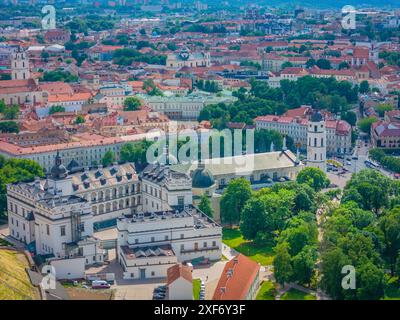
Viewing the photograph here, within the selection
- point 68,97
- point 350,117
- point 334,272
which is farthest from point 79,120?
point 334,272

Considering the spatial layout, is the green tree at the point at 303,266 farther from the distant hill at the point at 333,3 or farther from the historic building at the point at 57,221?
the distant hill at the point at 333,3

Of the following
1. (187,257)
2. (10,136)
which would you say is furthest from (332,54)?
(187,257)

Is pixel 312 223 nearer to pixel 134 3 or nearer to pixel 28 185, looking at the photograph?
pixel 28 185

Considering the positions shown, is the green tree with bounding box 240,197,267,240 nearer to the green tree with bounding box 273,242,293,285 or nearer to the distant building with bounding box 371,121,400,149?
→ the green tree with bounding box 273,242,293,285

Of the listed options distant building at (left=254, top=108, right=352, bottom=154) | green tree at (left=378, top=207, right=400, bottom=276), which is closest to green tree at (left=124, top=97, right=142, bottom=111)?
distant building at (left=254, top=108, right=352, bottom=154)

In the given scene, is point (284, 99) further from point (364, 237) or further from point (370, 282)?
point (370, 282)

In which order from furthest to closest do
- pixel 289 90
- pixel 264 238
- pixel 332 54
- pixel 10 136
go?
1. pixel 332 54
2. pixel 289 90
3. pixel 10 136
4. pixel 264 238
